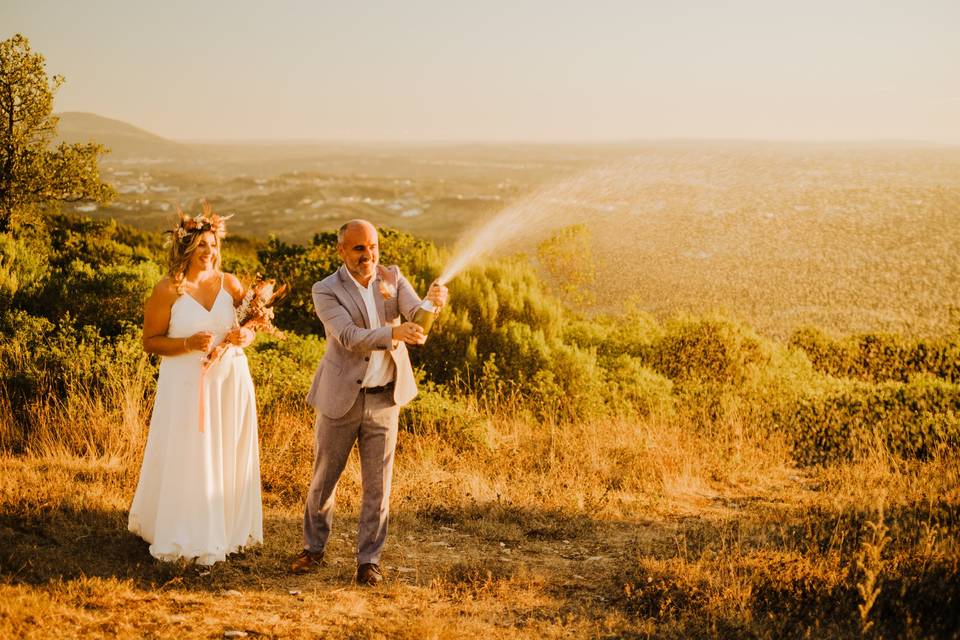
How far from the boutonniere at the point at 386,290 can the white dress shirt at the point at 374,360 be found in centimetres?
4

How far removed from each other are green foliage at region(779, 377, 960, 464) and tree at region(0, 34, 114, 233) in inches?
553

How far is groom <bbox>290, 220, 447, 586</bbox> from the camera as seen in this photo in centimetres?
519

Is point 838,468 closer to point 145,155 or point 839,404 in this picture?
point 839,404

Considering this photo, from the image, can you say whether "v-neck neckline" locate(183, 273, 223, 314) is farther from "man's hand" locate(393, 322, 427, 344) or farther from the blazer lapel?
"man's hand" locate(393, 322, 427, 344)

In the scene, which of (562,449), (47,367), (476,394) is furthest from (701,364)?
(47,367)

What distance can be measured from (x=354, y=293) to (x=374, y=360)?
0.46 metres

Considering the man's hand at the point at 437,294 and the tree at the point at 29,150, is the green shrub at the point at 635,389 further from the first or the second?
the tree at the point at 29,150

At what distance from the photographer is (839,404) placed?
1217 cm

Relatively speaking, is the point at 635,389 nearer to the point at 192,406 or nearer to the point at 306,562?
the point at 306,562

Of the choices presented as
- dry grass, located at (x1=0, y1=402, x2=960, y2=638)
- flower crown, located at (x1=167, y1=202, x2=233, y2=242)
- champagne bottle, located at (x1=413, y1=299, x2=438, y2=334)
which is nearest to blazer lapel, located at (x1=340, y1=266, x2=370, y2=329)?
champagne bottle, located at (x1=413, y1=299, x2=438, y2=334)

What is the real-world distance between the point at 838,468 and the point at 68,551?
7952 mm

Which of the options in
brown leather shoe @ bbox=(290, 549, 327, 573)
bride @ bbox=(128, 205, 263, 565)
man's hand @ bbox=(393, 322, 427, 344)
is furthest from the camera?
brown leather shoe @ bbox=(290, 549, 327, 573)

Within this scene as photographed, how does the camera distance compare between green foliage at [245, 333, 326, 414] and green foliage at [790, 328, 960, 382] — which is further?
green foliage at [790, 328, 960, 382]

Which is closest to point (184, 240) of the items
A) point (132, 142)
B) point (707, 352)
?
point (707, 352)
